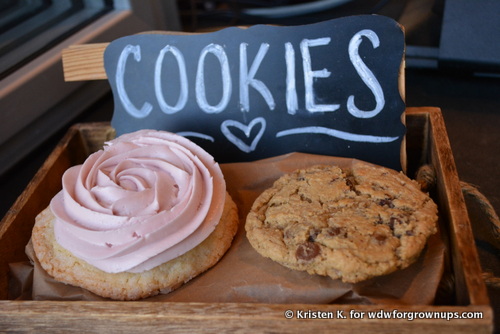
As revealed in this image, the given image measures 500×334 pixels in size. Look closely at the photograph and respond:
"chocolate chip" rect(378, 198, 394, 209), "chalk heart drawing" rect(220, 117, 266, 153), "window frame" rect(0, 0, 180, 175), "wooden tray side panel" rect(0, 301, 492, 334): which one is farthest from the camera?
"window frame" rect(0, 0, 180, 175)

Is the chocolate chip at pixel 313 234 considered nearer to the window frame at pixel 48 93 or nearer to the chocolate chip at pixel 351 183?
the chocolate chip at pixel 351 183

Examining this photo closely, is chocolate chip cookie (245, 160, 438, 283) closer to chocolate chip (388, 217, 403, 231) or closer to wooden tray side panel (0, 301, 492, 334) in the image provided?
chocolate chip (388, 217, 403, 231)

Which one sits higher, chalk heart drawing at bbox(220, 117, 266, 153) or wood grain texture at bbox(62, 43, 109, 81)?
wood grain texture at bbox(62, 43, 109, 81)

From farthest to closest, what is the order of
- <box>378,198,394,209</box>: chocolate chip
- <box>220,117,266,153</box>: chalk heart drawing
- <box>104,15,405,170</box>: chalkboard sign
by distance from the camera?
1. <box>220,117,266,153</box>: chalk heart drawing
2. <box>104,15,405,170</box>: chalkboard sign
3. <box>378,198,394,209</box>: chocolate chip

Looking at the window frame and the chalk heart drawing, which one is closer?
the chalk heart drawing

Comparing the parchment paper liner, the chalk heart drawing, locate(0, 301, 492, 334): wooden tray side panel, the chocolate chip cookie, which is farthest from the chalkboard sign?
locate(0, 301, 492, 334): wooden tray side panel

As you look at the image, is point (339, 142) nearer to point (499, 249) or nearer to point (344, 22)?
point (344, 22)

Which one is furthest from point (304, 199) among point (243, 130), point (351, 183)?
point (243, 130)

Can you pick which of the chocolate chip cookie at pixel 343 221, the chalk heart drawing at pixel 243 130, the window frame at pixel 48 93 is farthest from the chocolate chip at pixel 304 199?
the window frame at pixel 48 93
